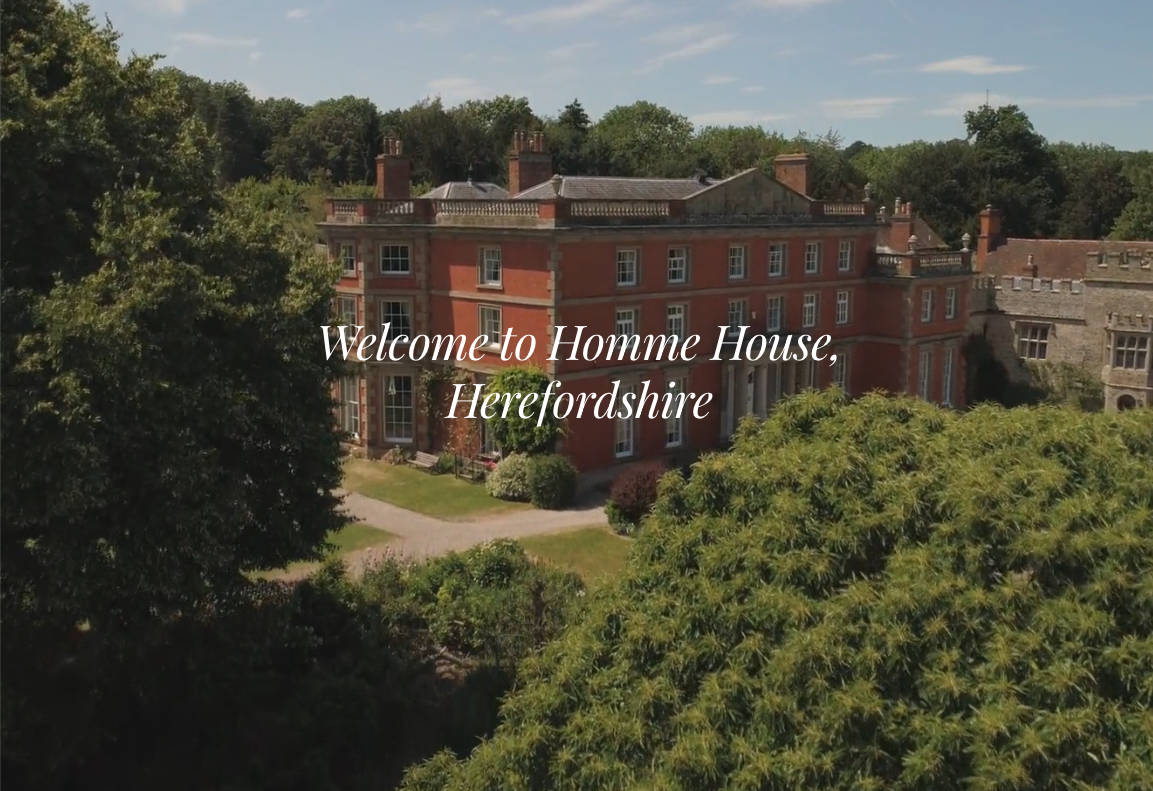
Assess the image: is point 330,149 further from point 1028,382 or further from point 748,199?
point 1028,382

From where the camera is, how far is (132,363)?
1266 centimetres

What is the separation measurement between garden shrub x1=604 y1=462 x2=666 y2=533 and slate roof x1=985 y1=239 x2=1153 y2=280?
28.4 m

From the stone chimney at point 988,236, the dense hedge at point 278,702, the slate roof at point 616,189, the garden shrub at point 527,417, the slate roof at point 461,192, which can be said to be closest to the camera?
the dense hedge at point 278,702

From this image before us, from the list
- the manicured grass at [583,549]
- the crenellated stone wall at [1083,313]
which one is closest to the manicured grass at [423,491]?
the manicured grass at [583,549]

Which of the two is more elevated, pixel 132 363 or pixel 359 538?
pixel 132 363

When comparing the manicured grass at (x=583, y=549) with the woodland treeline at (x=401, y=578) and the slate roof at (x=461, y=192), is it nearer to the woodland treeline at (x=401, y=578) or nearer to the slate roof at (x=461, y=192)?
the woodland treeline at (x=401, y=578)

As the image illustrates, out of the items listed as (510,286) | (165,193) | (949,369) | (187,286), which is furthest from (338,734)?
(949,369)

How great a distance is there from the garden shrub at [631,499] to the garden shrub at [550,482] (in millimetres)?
2065

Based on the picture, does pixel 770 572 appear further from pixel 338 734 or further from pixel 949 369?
pixel 949 369

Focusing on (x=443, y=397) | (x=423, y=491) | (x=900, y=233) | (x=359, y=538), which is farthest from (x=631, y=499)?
(x=900, y=233)

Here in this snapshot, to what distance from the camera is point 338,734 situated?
1578cm

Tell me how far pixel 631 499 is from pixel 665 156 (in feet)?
203

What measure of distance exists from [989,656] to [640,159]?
82.2m

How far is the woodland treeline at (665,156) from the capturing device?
67.6 metres
